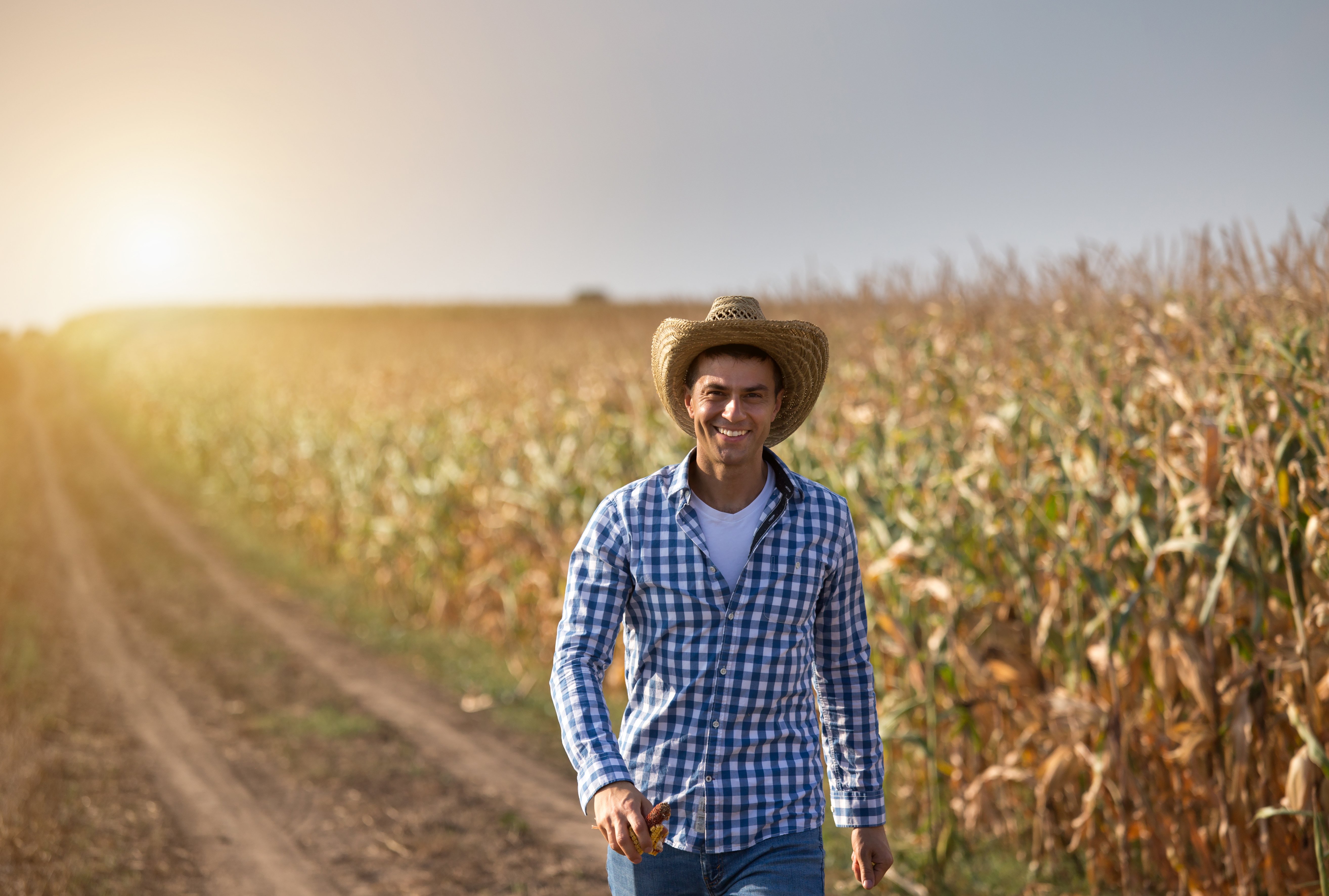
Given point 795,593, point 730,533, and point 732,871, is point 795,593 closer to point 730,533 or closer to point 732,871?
point 730,533

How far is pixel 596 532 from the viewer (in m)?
2.28

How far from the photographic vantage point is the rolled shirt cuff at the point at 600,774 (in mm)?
2000

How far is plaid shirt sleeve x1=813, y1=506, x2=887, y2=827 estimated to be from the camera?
2.39 m

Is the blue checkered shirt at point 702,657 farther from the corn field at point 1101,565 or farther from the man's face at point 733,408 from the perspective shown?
the corn field at point 1101,565

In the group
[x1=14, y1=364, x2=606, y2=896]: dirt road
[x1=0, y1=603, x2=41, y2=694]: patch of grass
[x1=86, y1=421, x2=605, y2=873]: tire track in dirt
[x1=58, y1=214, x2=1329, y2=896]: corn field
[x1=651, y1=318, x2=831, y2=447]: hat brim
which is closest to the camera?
[x1=651, y1=318, x2=831, y2=447]: hat brim

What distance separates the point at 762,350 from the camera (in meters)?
2.36

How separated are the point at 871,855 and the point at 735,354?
4.02ft

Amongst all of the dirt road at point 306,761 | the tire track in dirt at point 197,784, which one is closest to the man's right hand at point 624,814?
the dirt road at point 306,761

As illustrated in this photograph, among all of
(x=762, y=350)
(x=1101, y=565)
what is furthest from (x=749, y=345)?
(x=1101, y=565)

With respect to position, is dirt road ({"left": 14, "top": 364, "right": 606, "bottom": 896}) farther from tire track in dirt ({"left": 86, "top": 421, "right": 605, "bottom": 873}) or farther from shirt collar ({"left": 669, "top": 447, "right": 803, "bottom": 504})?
shirt collar ({"left": 669, "top": 447, "right": 803, "bottom": 504})

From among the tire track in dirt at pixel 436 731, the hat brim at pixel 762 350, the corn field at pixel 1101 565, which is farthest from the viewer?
the tire track in dirt at pixel 436 731

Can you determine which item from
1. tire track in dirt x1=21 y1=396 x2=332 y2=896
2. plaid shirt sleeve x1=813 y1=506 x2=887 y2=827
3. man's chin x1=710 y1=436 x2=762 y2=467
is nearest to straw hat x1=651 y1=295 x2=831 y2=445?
man's chin x1=710 y1=436 x2=762 y2=467

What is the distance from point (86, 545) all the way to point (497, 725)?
29.8 ft

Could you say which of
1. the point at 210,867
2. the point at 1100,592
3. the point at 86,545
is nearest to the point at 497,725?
the point at 210,867
